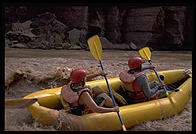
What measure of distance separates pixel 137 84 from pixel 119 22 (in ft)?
18.1

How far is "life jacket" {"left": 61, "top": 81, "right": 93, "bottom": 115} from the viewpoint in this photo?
234cm

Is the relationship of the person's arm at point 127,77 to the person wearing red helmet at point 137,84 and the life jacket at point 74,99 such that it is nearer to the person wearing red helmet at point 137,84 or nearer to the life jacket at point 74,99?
the person wearing red helmet at point 137,84

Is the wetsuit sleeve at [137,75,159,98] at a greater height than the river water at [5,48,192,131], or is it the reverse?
the wetsuit sleeve at [137,75,159,98]

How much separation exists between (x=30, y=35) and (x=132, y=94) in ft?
17.9

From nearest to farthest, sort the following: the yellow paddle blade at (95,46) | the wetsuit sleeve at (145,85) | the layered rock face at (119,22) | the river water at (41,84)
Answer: the river water at (41,84)
the wetsuit sleeve at (145,85)
the yellow paddle blade at (95,46)
the layered rock face at (119,22)

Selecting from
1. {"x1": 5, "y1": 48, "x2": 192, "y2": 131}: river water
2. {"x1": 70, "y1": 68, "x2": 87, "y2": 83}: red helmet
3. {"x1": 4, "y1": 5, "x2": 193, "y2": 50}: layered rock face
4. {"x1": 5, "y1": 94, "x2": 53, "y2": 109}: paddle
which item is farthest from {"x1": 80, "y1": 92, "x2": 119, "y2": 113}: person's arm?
{"x1": 4, "y1": 5, "x2": 193, "y2": 50}: layered rock face

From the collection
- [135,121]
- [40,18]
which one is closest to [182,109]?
[135,121]

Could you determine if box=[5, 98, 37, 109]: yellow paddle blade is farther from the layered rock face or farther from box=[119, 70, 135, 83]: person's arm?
the layered rock face

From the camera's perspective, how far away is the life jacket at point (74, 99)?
2.34m

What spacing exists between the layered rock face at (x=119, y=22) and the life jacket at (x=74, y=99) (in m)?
5.35

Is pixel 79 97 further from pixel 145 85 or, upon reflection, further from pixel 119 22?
pixel 119 22

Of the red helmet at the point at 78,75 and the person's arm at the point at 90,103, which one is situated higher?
the red helmet at the point at 78,75

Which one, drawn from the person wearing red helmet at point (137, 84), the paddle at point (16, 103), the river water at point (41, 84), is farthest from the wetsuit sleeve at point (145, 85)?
the paddle at point (16, 103)

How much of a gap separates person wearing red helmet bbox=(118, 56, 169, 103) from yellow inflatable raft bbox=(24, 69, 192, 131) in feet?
0.38
